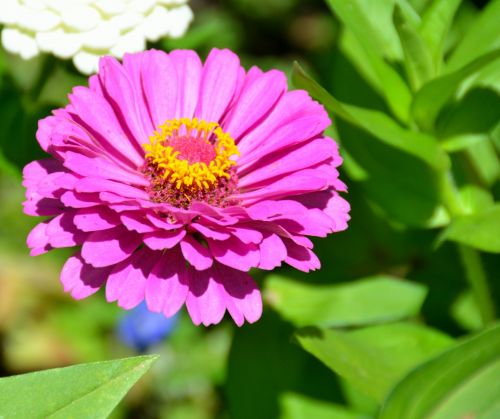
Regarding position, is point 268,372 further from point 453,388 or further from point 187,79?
point 187,79

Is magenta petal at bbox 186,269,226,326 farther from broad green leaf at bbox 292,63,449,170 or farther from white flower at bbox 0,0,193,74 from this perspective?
white flower at bbox 0,0,193,74

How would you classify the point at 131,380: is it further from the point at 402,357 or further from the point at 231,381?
the point at 402,357

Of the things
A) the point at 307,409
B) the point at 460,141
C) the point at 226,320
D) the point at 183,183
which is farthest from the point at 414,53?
the point at 226,320

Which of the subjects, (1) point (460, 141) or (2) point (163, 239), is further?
(1) point (460, 141)

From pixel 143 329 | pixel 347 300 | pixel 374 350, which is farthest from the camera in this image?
pixel 143 329

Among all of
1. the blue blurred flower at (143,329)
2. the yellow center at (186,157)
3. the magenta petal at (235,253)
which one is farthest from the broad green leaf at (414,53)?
the blue blurred flower at (143,329)

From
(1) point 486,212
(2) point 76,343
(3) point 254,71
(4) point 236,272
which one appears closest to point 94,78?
(3) point 254,71
